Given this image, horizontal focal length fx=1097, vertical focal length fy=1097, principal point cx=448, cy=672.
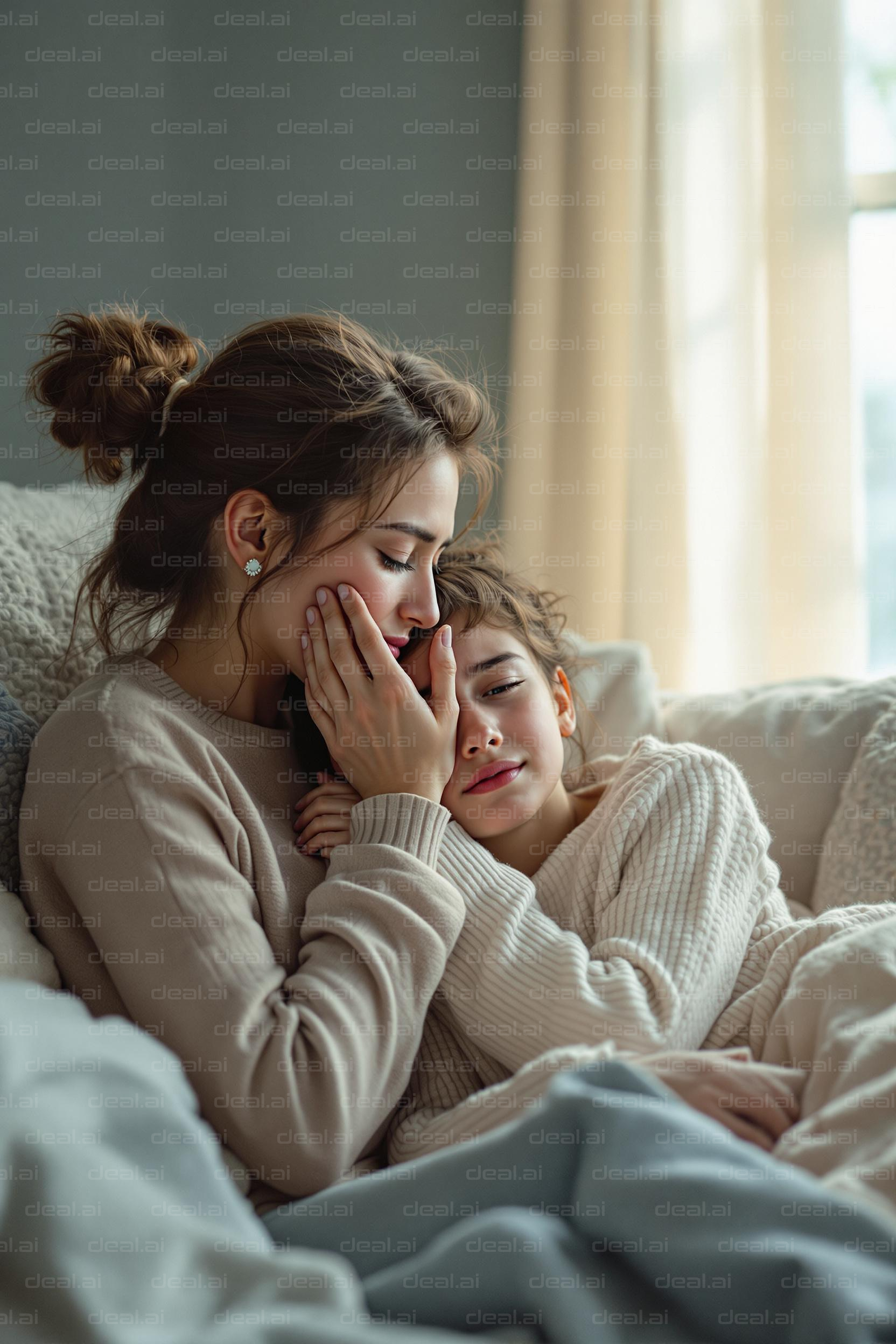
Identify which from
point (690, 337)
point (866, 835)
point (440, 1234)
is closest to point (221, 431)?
point (440, 1234)

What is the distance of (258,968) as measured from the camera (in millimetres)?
956

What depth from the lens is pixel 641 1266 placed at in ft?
2.20

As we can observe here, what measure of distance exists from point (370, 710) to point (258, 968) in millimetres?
317

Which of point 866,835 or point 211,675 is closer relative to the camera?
point 211,675

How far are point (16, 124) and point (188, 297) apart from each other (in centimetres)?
40

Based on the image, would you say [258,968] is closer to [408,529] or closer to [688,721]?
[408,529]

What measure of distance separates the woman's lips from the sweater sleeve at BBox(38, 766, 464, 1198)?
198 millimetres

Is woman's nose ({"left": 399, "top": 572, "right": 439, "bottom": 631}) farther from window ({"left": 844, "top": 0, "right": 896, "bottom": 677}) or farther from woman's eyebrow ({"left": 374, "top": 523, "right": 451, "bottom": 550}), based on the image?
window ({"left": 844, "top": 0, "right": 896, "bottom": 677})

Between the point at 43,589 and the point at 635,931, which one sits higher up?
the point at 43,589

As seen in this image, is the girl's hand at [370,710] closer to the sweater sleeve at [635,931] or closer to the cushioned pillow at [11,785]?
the sweater sleeve at [635,931]

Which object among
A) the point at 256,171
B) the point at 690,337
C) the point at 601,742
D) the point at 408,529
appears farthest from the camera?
the point at 690,337

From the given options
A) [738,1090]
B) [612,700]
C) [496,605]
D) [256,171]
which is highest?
[256,171]

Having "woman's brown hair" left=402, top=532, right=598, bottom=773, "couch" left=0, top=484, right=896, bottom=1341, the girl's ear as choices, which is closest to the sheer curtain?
"couch" left=0, top=484, right=896, bottom=1341

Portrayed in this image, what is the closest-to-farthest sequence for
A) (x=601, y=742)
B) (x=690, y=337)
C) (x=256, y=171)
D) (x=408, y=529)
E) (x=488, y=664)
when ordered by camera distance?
1. (x=408, y=529)
2. (x=488, y=664)
3. (x=601, y=742)
4. (x=256, y=171)
5. (x=690, y=337)
